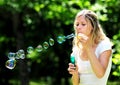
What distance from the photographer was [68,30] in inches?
674

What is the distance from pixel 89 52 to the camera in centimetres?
300

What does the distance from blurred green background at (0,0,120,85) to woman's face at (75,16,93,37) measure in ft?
9.29

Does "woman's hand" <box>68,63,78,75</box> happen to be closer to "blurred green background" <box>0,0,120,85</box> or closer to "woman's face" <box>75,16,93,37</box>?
"woman's face" <box>75,16,93,37</box>

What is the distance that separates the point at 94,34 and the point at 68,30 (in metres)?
14.0

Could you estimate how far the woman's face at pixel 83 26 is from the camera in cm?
311

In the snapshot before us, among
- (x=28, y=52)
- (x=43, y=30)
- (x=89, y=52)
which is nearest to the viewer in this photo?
(x=89, y=52)

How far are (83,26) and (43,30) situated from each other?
564 inches

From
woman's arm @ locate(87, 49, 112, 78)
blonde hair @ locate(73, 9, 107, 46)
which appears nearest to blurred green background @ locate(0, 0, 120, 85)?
blonde hair @ locate(73, 9, 107, 46)

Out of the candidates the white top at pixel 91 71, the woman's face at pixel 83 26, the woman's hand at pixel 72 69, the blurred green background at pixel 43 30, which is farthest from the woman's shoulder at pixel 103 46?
the blurred green background at pixel 43 30

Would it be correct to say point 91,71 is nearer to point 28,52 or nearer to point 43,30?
point 28,52

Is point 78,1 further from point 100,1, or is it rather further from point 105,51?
point 105,51

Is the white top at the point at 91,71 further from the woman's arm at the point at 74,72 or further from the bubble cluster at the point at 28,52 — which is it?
the bubble cluster at the point at 28,52

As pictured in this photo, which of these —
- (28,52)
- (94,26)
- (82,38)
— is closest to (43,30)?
(28,52)

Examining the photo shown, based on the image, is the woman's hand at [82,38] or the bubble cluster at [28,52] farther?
the bubble cluster at [28,52]
